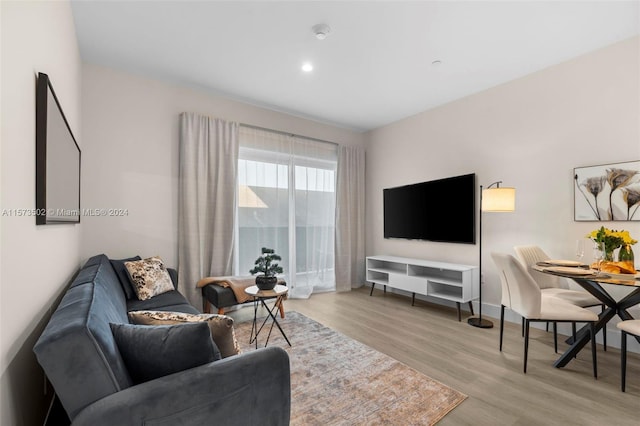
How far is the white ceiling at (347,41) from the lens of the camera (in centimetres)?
232

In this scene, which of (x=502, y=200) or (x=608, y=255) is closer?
(x=608, y=255)

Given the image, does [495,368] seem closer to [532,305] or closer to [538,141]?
[532,305]

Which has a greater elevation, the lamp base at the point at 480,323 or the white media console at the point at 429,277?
the white media console at the point at 429,277

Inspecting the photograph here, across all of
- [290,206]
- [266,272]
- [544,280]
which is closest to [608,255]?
[544,280]

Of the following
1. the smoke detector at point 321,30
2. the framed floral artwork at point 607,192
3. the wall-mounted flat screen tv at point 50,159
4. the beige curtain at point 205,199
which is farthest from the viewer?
the beige curtain at point 205,199

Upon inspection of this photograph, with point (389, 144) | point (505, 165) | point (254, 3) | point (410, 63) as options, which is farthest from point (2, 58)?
point (389, 144)

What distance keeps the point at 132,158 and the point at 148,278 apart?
1.42 m

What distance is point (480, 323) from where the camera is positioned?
3.33 metres

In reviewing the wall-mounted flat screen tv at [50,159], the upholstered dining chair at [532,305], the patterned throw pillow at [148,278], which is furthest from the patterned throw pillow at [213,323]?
the upholstered dining chair at [532,305]

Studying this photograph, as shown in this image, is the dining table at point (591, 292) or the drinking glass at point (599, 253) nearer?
the dining table at point (591, 292)

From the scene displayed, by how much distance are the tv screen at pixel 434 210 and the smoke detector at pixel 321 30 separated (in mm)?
2441

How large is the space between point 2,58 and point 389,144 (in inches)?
183

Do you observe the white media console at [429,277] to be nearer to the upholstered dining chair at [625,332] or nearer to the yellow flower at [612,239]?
the yellow flower at [612,239]

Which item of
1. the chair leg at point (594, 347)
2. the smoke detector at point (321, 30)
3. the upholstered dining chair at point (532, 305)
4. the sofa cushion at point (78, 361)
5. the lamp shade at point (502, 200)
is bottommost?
the chair leg at point (594, 347)
